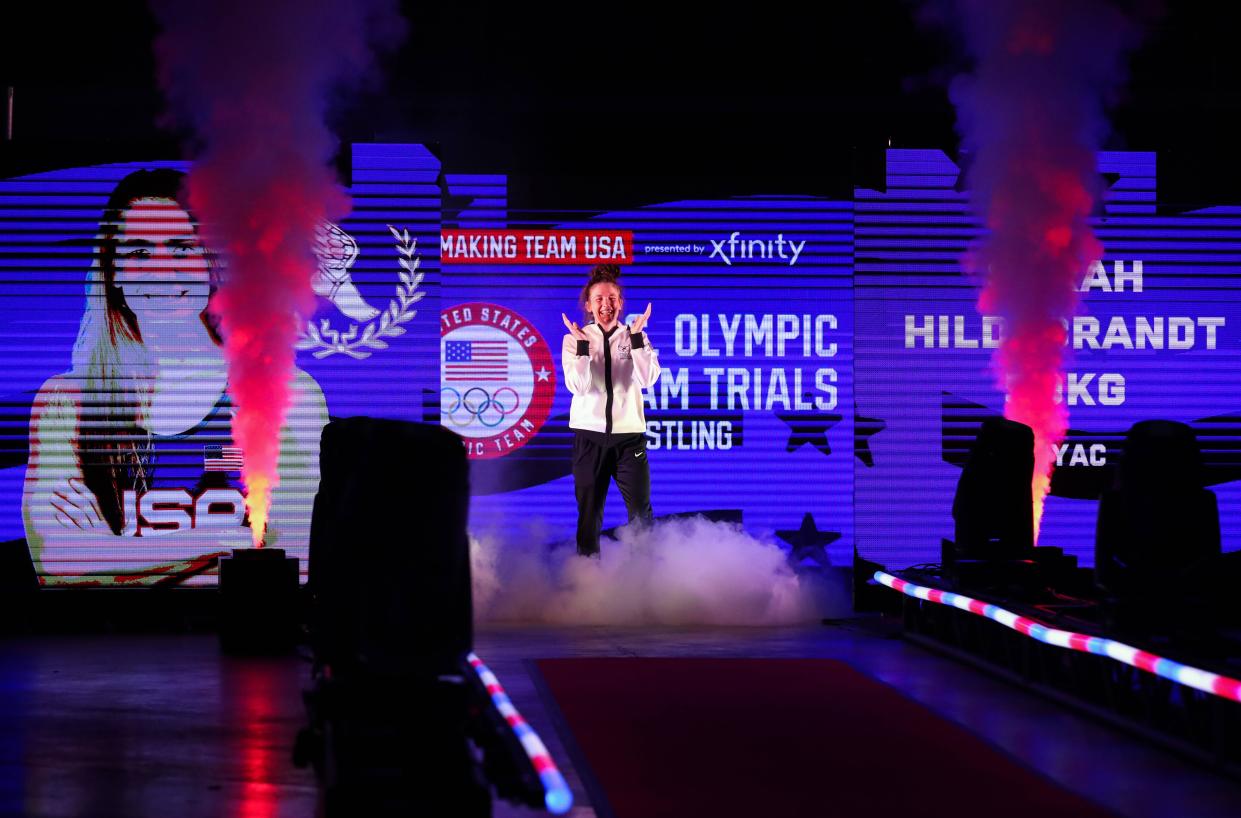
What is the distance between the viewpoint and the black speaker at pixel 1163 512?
7.31 meters

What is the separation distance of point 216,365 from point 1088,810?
7.39m

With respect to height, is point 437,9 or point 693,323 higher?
point 437,9

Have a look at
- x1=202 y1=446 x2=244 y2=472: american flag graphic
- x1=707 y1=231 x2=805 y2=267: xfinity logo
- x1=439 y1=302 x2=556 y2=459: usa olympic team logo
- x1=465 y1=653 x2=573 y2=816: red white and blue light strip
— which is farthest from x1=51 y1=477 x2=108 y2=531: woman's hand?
x1=465 y1=653 x2=573 y2=816: red white and blue light strip

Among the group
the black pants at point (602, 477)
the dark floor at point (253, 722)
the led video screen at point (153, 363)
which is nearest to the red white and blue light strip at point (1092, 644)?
the dark floor at point (253, 722)

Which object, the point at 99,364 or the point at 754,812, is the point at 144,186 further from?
the point at 754,812

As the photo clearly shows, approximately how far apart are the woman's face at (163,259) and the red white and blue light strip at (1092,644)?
17.0 feet

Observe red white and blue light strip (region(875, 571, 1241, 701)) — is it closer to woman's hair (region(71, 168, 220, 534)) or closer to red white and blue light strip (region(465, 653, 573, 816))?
red white and blue light strip (region(465, 653, 573, 816))

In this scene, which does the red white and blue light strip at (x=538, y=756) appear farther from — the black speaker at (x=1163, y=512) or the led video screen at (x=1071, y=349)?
the led video screen at (x=1071, y=349)

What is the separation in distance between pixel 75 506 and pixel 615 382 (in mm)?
3778

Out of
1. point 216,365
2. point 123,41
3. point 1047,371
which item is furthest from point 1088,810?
point 123,41

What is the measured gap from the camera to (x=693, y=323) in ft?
37.8

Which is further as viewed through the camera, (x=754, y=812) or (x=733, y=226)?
(x=733, y=226)

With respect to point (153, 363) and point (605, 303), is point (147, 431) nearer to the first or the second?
point (153, 363)

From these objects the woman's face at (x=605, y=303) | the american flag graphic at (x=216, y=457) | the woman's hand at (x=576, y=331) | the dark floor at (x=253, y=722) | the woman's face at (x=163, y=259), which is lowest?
the dark floor at (x=253, y=722)
